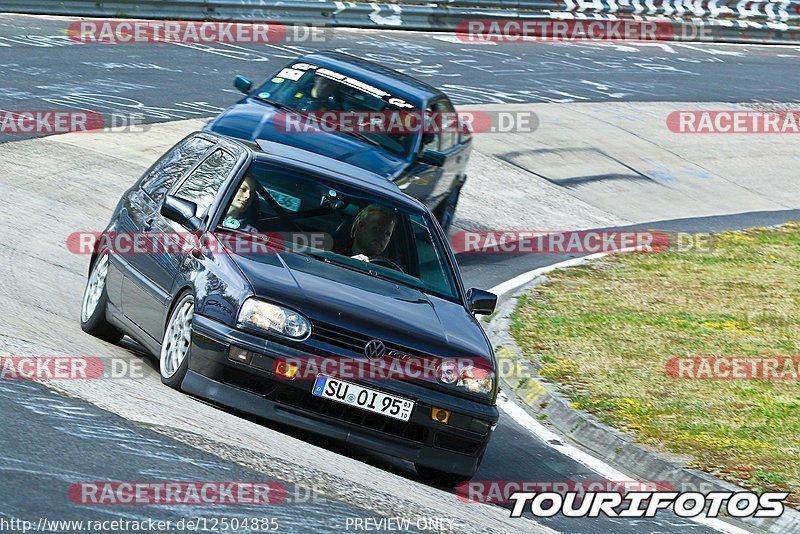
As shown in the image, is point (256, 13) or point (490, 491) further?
point (256, 13)

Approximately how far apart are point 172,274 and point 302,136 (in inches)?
180

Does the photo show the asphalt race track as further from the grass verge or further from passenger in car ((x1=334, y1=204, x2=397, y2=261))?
passenger in car ((x1=334, y1=204, x2=397, y2=261))

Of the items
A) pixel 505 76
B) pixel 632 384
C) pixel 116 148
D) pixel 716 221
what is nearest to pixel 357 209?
pixel 632 384

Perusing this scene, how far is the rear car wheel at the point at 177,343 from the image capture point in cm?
720

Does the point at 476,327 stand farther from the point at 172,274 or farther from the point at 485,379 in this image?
the point at 172,274

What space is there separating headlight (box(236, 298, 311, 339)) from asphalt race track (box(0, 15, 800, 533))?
1.63 ft

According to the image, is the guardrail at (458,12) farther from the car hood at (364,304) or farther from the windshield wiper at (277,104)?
the car hood at (364,304)

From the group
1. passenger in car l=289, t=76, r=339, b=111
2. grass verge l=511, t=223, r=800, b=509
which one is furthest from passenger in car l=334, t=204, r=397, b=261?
passenger in car l=289, t=76, r=339, b=111

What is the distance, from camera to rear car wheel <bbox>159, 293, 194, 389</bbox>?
7.20m

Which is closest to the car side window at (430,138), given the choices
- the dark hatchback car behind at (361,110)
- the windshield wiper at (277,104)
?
the dark hatchback car behind at (361,110)

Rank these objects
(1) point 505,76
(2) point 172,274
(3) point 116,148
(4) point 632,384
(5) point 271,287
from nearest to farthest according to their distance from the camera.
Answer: (5) point 271,287
(2) point 172,274
(4) point 632,384
(3) point 116,148
(1) point 505,76

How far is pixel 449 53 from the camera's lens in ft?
86.9

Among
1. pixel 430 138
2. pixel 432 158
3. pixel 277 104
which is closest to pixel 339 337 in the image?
pixel 432 158

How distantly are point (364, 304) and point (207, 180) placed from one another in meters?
1.70
